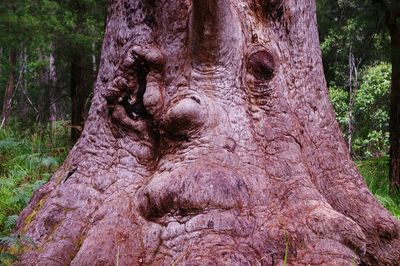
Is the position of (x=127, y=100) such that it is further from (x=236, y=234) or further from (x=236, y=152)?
(x=236, y=234)

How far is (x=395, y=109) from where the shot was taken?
824cm

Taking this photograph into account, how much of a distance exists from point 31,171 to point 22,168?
0.19 metres

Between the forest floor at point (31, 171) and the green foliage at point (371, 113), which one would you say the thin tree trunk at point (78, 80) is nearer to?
the forest floor at point (31, 171)

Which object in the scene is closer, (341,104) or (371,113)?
(371,113)

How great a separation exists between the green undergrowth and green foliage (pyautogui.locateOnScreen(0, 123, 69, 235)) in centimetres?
395

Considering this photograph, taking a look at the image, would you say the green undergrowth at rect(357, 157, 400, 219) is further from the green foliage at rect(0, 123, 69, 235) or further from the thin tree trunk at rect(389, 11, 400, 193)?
the green foliage at rect(0, 123, 69, 235)

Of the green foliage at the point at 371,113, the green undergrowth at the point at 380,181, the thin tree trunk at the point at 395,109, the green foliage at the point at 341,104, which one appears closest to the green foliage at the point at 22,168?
the green undergrowth at the point at 380,181

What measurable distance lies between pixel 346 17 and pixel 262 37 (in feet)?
→ 35.8

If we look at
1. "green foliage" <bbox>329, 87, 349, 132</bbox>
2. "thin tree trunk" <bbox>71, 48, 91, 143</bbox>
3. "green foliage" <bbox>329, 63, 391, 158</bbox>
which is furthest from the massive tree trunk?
"green foliage" <bbox>329, 87, 349, 132</bbox>

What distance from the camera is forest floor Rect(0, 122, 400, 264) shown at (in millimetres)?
5475

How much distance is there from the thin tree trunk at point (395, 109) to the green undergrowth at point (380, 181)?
0.19 m

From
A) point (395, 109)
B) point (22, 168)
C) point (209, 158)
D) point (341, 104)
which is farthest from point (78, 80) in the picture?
point (209, 158)

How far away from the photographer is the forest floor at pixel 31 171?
547 centimetres

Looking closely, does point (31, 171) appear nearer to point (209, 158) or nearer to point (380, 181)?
point (209, 158)
